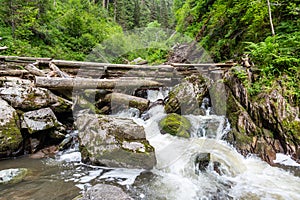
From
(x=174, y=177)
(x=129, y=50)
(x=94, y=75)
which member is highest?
(x=129, y=50)

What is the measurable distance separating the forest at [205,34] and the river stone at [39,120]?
17.3 ft

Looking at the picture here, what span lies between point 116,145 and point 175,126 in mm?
2096

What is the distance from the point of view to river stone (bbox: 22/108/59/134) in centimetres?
496

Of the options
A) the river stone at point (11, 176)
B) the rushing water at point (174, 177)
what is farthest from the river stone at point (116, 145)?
the river stone at point (11, 176)

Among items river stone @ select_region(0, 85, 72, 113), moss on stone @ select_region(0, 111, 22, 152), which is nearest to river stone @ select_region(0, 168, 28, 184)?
moss on stone @ select_region(0, 111, 22, 152)

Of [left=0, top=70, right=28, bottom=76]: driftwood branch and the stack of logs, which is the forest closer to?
the stack of logs

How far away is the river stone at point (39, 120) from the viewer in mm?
4960

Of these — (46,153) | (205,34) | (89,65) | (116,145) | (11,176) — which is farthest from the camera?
(205,34)

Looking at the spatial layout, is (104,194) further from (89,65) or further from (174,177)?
(89,65)

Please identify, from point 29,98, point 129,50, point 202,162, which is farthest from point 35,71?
point 129,50

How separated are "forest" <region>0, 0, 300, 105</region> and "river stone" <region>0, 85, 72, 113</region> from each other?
5.38 meters

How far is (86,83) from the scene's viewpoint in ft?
23.5

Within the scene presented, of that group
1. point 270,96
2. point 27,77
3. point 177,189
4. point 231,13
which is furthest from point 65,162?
point 231,13

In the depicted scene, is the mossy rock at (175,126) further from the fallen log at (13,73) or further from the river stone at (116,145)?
the fallen log at (13,73)
